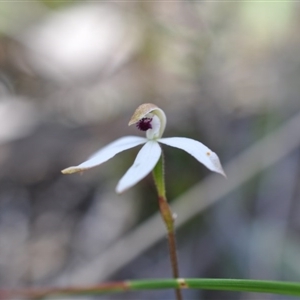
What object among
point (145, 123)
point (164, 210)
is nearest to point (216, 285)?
point (164, 210)

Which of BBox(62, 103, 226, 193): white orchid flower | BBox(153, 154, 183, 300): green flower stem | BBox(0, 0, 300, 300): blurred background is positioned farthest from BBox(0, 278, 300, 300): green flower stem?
BBox(0, 0, 300, 300): blurred background

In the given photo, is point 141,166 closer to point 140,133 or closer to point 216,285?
point 216,285

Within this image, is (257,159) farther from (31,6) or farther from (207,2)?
(31,6)

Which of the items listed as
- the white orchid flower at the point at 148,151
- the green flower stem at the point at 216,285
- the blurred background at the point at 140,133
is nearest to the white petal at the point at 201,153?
the white orchid flower at the point at 148,151

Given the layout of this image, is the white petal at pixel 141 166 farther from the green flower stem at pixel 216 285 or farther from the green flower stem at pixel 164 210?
the green flower stem at pixel 216 285

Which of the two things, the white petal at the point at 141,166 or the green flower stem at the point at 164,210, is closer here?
the white petal at the point at 141,166

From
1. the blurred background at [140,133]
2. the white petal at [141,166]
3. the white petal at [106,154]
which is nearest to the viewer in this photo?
the white petal at [141,166]

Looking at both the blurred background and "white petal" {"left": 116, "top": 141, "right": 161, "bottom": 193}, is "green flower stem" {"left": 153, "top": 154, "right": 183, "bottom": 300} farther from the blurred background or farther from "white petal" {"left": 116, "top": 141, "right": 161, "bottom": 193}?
the blurred background
